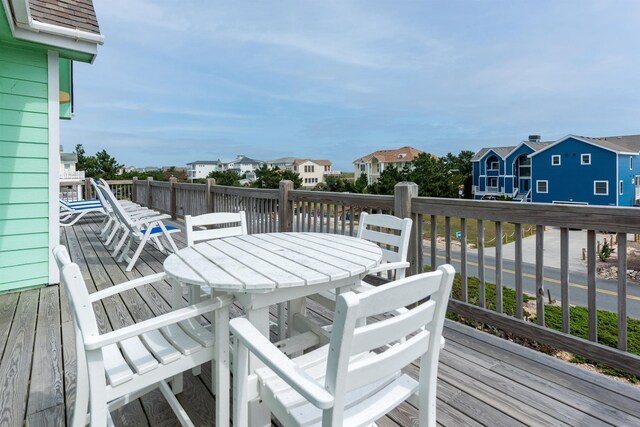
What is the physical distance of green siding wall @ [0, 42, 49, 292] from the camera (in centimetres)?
337

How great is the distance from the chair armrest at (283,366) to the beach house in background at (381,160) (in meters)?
50.8

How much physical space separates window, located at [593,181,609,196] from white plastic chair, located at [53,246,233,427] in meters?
33.0

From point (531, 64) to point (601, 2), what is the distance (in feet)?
81.3

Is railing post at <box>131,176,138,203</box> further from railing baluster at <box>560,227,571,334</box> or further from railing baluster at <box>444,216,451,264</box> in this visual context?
railing baluster at <box>560,227,571,334</box>

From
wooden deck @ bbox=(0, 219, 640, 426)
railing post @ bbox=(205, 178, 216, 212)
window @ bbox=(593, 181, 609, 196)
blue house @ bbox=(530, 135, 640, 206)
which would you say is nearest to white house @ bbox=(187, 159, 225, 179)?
blue house @ bbox=(530, 135, 640, 206)

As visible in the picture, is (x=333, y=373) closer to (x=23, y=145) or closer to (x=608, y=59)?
(x=23, y=145)

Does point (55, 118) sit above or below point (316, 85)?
below

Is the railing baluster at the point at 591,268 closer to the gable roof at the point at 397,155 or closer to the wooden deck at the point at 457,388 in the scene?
the wooden deck at the point at 457,388

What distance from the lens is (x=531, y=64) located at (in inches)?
1296

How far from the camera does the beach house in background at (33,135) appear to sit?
132 inches

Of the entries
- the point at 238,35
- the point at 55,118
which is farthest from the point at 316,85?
the point at 55,118

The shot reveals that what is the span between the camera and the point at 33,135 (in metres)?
3.49

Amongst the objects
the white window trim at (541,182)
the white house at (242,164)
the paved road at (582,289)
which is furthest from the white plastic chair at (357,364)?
the white house at (242,164)

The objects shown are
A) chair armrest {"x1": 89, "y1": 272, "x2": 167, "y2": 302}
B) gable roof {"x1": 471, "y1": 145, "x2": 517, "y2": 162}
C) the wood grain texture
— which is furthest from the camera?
gable roof {"x1": 471, "y1": 145, "x2": 517, "y2": 162}
